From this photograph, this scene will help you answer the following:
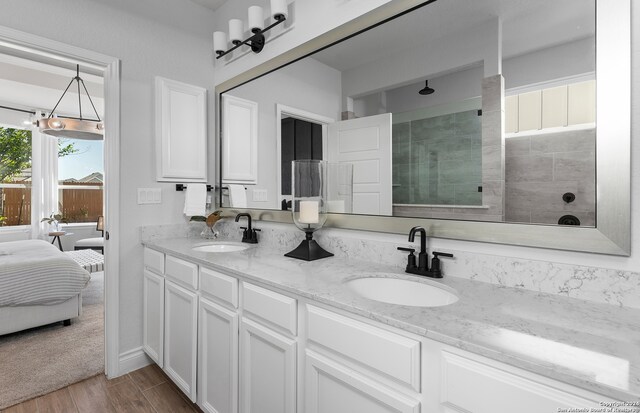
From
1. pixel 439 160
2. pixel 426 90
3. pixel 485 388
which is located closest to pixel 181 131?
pixel 426 90

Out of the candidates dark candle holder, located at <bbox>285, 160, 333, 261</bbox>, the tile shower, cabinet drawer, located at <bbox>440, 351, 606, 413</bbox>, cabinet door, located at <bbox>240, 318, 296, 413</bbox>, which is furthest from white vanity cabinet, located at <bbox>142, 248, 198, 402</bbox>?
cabinet drawer, located at <bbox>440, 351, 606, 413</bbox>

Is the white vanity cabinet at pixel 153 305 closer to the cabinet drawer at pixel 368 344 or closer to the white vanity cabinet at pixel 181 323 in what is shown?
the white vanity cabinet at pixel 181 323

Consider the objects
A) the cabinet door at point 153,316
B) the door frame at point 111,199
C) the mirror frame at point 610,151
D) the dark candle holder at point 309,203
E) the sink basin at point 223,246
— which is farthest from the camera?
the sink basin at point 223,246

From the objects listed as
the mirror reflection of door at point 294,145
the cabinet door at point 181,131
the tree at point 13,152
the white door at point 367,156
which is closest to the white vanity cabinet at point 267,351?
the white door at point 367,156

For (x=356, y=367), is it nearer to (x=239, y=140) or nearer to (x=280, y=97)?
(x=280, y=97)

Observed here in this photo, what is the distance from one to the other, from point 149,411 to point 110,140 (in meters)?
1.66

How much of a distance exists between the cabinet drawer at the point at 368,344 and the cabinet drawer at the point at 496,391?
0.08 m

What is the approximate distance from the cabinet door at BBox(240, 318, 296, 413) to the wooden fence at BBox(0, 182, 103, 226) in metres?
5.60

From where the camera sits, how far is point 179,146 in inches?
96.7

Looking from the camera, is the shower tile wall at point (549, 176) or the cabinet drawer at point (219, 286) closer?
the shower tile wall at point (549, 176)

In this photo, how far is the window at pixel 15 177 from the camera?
4879 mm

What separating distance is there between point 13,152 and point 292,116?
542 centimetres

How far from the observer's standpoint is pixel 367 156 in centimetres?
158

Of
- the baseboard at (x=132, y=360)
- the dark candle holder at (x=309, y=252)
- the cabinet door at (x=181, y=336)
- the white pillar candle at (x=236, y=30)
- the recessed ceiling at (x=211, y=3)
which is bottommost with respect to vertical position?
the baseboard at (x=132, y=360)
